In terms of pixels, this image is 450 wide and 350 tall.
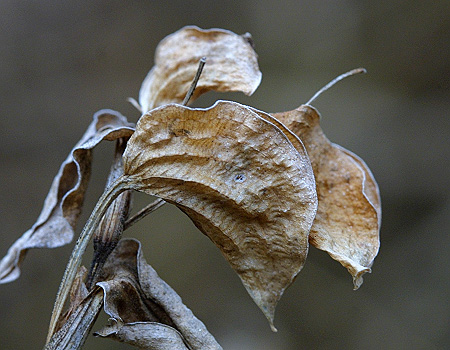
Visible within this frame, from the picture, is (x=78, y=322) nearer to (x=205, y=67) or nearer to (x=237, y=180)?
(x=237, y=180)

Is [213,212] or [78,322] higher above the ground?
[213,212]

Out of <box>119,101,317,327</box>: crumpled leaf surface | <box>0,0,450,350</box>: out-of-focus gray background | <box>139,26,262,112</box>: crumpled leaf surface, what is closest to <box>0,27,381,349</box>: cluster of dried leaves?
<box>119,101,317,327</box>: crumpled leaf surface

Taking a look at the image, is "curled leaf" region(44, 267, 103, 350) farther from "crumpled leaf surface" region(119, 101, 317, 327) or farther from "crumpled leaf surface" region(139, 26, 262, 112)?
"crumpled leaf surface" region(139, 26, 262, 112)

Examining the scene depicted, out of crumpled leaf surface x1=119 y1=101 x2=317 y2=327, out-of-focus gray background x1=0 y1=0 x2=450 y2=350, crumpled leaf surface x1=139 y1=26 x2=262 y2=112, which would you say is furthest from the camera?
out-of-focus gray background x1=0 y1=0 x2=450 y2=350

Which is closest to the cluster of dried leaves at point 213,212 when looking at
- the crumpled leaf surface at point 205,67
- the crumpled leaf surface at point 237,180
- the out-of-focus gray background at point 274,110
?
the crumpled leaf surface at point 237,180

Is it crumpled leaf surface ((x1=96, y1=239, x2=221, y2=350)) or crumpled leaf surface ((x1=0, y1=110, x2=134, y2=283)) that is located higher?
crumpled leaf surface ((x1=0, y1=110, x2=134, y2=283))

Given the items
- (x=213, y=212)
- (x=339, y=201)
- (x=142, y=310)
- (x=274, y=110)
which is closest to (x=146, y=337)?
(x=142, y=310)

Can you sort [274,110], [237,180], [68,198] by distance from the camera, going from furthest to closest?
[274,110], [68,198], [237,180]
